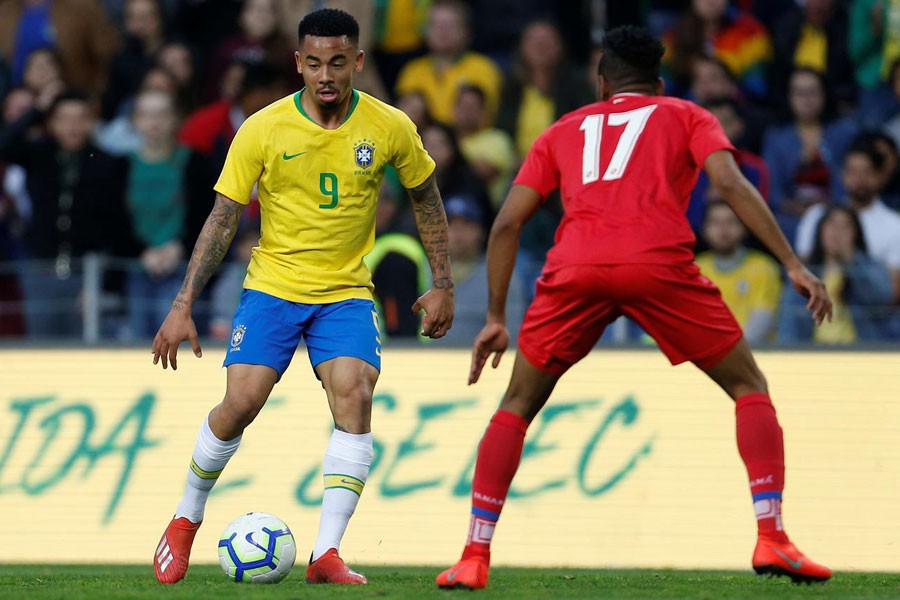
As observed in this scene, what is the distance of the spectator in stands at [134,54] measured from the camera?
1361 centimetres

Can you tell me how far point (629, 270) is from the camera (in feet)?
19.2

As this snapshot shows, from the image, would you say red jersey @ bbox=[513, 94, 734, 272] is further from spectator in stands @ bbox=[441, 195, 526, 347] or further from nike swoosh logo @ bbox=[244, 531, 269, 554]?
spectator in stands @ bbox=[441, 195, 526, 347]

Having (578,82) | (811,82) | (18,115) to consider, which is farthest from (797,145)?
(18,115)

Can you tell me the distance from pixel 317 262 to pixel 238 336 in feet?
1.48

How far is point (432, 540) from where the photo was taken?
28.4 ft

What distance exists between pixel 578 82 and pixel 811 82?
6.13ft

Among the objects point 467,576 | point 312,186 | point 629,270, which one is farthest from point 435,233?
point 467,576

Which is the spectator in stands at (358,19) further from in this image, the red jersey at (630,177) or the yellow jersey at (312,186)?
the red jersey at (630,177)

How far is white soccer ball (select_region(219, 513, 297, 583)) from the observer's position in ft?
21.7

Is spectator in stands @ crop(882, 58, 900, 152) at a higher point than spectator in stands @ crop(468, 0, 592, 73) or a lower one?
lower

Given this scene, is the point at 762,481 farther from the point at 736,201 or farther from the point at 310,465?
the point at 310,465

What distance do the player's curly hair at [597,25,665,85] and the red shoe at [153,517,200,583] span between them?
264 centimetres

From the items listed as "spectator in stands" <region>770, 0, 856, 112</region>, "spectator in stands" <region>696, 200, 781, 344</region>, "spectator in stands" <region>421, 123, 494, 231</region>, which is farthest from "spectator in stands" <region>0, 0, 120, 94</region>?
"spectator in stands" <region>696, 200, 781, 344</region>

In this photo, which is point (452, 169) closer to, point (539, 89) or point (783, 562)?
point (539, 89)
